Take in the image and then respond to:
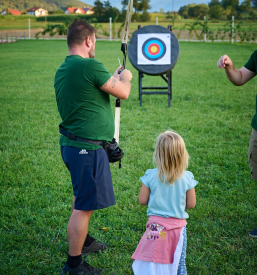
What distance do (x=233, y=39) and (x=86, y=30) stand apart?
24.3m

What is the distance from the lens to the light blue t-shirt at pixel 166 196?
1790 mm

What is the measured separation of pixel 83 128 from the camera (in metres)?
2.03

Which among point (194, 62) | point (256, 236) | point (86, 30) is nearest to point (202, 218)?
point (256, 236)

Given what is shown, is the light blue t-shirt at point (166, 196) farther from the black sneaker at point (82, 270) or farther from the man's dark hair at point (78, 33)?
the man's dark hair at point (78, 33)

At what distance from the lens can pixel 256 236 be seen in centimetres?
259

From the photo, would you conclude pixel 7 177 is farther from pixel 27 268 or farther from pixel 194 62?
pixel 194 62

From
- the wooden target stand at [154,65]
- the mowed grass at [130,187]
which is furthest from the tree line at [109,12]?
the mowed grass at [130,187]

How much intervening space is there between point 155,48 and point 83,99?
5128mm

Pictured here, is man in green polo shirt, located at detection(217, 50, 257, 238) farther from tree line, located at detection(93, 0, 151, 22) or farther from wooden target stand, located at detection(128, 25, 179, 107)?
tree line, located at detection(93, 0, 151, 22)

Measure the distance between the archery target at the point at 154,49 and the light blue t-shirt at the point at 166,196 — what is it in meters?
5.23

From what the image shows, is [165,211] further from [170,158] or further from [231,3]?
[231,3]

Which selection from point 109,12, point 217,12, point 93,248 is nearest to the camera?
point 93,248

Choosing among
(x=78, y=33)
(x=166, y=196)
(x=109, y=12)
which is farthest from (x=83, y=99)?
(x=109, y=12)

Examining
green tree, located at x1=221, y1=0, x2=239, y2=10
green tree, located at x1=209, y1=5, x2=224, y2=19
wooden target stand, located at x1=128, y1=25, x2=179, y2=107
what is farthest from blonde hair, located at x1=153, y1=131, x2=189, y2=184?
green tree, located at x1=221, y1=0, x2=239, y2=10
